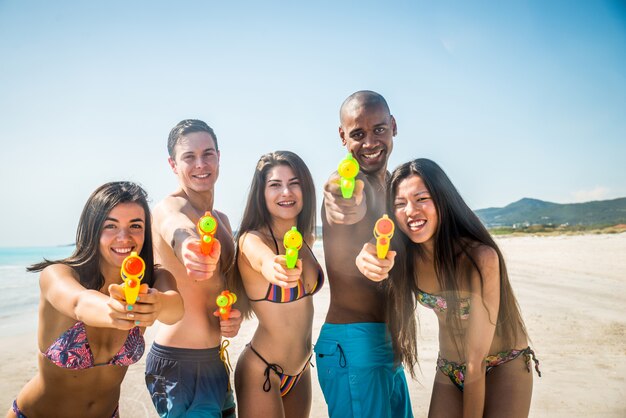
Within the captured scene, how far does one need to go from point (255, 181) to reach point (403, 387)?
2227 millimetres

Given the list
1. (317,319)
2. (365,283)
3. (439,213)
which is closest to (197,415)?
(365,283)

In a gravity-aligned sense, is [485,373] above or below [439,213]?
below

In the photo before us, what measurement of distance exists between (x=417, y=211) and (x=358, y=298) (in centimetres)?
95

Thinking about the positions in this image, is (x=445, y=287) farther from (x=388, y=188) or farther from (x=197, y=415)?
(x=197, y=415)

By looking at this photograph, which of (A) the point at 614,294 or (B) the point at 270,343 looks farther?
(A) the point at 614,294

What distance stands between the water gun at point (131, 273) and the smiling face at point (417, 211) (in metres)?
2.03

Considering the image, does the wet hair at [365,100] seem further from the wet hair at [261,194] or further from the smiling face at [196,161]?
the smiling face at [196,161]

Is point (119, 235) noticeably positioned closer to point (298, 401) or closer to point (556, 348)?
point (298, 401)

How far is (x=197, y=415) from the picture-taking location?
318cm

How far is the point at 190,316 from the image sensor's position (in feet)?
11.3

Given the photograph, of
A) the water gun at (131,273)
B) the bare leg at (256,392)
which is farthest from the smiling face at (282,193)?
the water gun at (131,273)

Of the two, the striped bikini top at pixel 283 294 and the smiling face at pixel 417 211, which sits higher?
the smiling face at pixel 417 211

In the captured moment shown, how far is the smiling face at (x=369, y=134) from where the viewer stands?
13.0 feet

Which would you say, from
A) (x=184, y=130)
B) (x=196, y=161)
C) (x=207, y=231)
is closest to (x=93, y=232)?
(x=207, y=231)
